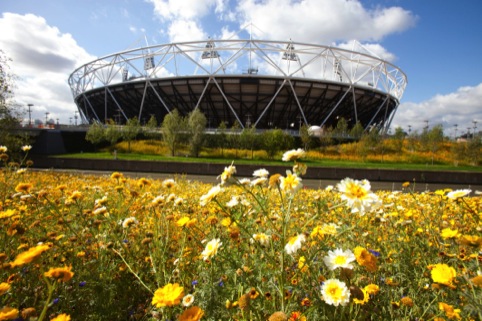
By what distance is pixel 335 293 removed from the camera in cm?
105

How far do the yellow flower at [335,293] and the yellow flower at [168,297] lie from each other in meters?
0.52

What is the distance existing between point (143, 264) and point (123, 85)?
42309 mm

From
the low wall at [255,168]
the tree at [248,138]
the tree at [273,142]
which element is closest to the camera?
the low wall at [255,168]

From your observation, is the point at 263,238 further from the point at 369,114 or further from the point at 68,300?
the point at 369,114

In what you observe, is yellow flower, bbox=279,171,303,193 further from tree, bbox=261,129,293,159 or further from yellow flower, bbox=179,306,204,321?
tree, bbox=261,129,293,159

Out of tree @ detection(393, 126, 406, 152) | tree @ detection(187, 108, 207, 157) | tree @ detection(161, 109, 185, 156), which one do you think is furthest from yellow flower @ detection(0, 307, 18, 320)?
tree @ detection(393, 126, 406, 152)

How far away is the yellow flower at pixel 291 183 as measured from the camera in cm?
127

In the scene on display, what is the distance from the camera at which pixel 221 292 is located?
1.53 meters

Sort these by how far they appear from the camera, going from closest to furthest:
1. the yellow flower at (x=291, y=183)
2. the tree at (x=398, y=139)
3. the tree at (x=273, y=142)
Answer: the yellow flower at (x=291, y=183)
the tree at (x=273, y=142)
the tree at (x=398, y=139)

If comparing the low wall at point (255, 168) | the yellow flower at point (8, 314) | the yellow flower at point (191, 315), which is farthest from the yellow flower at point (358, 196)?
the low wall at point (255, 168)

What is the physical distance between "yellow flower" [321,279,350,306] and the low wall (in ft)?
46.8

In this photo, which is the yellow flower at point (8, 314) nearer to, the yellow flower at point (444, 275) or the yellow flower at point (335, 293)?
the yellow flower at point (335, 293)

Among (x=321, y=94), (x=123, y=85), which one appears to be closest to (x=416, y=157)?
(x=321, y=94)

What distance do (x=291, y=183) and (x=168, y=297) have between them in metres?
0.69
